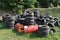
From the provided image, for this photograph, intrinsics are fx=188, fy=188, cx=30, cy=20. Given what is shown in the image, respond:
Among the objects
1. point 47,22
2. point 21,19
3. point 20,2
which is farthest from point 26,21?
point 20,2

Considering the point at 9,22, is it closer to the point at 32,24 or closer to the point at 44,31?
the point at 32,24

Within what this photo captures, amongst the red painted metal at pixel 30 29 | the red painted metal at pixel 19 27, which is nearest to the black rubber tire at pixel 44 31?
the red painted metal at pixel 30 29

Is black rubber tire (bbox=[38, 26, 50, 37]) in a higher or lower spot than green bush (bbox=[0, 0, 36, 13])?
lower

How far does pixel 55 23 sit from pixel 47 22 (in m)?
0.55

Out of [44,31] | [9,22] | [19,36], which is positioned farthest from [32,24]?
[9,22]

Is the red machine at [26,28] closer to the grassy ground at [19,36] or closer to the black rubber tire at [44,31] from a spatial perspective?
the grassy ground at [19,36]

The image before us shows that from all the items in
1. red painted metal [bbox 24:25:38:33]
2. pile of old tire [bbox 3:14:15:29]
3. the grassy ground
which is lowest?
the grassy ground

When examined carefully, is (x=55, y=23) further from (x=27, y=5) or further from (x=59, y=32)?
(x=27, y=5)

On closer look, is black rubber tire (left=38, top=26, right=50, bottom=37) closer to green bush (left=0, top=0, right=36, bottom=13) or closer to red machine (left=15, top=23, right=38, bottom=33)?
red machine (left=15, top=23, right=38, bottom=33)

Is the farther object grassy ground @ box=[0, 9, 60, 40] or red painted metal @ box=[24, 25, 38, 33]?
red painted metal @ box=[24, 25, 38, 33]

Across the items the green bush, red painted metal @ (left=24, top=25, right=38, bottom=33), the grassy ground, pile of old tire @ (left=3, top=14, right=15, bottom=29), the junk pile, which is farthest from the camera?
the green bush

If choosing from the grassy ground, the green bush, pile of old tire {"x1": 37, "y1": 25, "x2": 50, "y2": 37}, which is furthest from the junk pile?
the green bush

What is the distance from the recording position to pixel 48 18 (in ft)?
32.1

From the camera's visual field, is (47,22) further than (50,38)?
Yes
